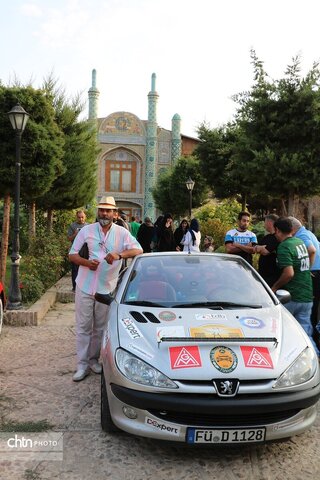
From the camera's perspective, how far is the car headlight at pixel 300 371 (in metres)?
3.16

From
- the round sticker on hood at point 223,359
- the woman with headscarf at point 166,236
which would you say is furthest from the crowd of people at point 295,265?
the woman with headscarf at point 166,236

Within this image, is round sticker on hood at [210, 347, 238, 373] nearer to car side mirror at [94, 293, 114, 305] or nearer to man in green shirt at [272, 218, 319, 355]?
car side mirror at [94, 293, 114, 305]

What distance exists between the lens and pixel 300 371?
3.29 metres

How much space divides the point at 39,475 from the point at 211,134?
22.7 metres

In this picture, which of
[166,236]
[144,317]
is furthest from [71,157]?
[144,317]

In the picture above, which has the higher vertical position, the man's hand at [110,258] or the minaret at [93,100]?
the minaret at [93,100]

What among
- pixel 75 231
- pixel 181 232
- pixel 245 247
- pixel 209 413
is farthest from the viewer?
pixel 181 232

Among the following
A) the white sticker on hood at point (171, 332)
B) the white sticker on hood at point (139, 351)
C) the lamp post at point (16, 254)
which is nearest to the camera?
the white sticker on hood at point (139, 351)

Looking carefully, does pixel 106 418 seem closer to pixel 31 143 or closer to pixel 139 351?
pixel 139 351

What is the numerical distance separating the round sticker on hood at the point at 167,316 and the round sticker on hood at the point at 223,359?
0.54 metres

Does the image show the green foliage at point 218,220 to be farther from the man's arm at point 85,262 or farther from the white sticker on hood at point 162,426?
the white sticker on hood at point 162,426

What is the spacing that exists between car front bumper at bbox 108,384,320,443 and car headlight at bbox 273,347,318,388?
7 centimetres

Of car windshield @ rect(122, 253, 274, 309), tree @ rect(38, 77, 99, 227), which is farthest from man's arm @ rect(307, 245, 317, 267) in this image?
tree @ rect(38, 77, 99, 227)

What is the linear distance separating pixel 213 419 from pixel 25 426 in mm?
1586
